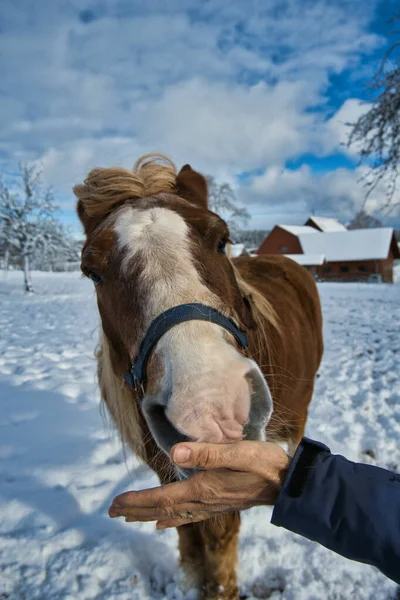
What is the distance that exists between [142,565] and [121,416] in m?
1.09

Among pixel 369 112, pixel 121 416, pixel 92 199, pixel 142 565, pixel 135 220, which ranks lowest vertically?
pixel 142 565

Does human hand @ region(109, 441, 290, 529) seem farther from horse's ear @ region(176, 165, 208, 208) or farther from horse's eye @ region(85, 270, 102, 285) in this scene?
horse's ear @ region(176, 165, 208, 208)

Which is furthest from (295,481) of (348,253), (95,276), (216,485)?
(348,253)

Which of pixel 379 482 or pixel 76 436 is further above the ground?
pixel 379 482

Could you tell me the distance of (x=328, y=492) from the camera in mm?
1103

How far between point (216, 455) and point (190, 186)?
1.73 m

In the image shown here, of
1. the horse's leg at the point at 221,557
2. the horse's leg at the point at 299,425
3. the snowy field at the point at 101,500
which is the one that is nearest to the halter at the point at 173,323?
the snowy field at the point at 101,500

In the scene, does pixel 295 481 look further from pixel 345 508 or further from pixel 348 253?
pixel 348 253

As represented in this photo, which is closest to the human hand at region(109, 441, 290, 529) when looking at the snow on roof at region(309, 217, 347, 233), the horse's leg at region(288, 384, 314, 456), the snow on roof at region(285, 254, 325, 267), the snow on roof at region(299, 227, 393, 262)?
the horse's leg at region(288, 384, 314, 456)

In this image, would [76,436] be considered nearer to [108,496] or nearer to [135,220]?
[108,496]

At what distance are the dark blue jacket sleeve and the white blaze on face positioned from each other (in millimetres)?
274

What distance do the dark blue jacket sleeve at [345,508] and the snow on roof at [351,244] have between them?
40.1 metres

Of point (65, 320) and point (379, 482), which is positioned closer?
point (379, 482)

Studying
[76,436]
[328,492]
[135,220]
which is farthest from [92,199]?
[76,436]
